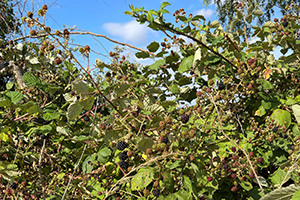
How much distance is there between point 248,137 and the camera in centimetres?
156

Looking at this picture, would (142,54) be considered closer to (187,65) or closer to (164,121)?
(187,65)

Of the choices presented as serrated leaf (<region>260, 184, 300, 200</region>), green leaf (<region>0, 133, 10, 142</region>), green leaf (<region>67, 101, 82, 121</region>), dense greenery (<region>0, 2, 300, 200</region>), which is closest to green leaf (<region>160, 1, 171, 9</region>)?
dense greenery (<region>0, 2, 300, 200</region>)

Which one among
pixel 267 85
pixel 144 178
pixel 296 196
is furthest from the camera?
pixel 267 85

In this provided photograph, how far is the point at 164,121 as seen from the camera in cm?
97

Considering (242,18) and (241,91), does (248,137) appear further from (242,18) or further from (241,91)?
(242,18)

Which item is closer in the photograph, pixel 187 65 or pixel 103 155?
pixel 103 155

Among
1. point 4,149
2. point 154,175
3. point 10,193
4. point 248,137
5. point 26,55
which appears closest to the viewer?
point 154,175

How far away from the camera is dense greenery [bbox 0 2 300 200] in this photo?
106 cm

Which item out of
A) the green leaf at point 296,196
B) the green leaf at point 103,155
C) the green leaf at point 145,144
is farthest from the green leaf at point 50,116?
the green leaf at point 296,196

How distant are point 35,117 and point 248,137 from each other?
1201mm

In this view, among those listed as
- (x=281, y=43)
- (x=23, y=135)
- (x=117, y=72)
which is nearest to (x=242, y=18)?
(x=281, y=43)

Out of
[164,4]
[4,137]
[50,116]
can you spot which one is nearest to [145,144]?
[50,116]

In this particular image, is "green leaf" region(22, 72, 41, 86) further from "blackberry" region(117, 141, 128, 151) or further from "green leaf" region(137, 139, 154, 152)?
"green leaf" region(137, 139, 154, 152)

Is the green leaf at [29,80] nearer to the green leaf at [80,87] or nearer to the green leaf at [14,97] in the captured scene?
the green leaf at [14,97]
